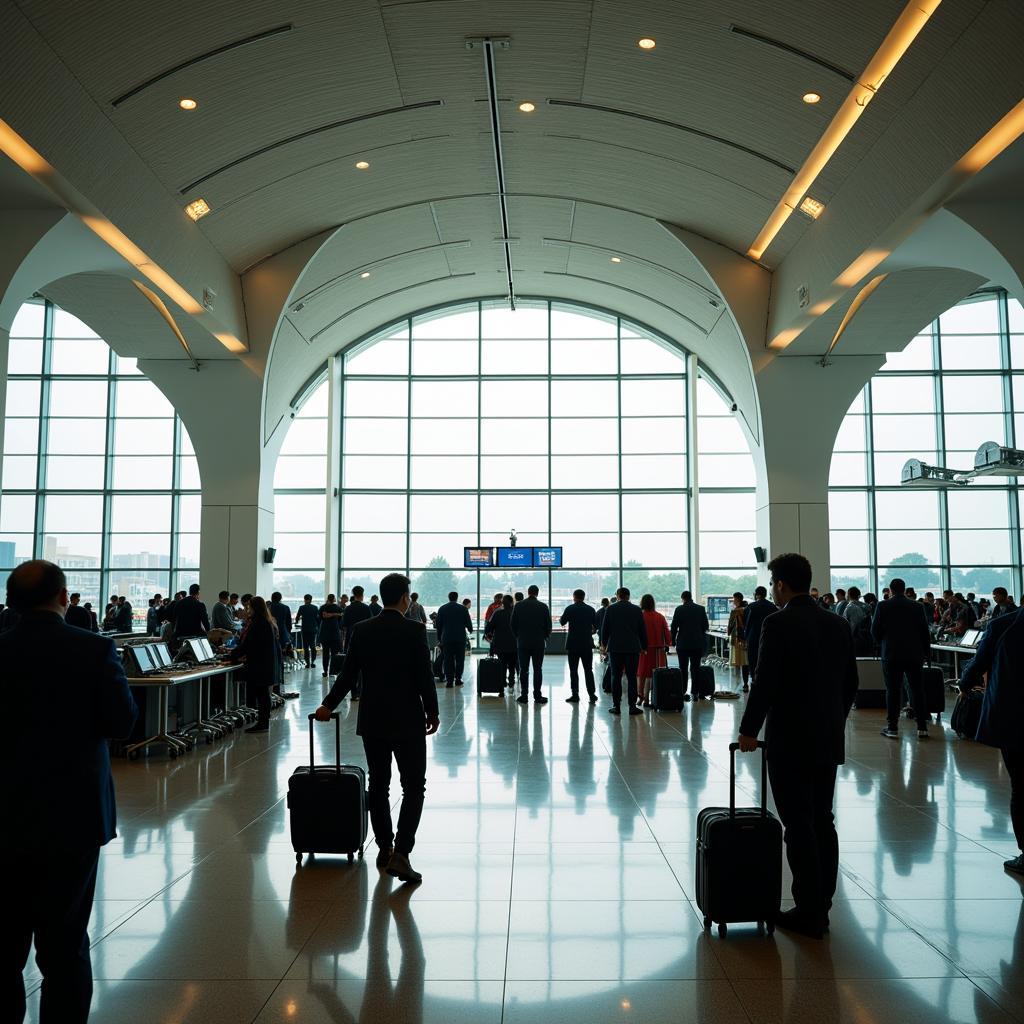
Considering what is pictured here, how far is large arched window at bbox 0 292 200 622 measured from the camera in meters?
25.0

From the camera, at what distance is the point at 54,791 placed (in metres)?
A: 2.94

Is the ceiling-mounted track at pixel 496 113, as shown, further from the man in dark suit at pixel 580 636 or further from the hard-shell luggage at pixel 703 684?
the hard-shell luggage at pixel 703 684

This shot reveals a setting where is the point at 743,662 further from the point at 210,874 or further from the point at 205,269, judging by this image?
the point at 210,874

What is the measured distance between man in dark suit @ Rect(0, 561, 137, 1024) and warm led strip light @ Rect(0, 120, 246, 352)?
7.75 meters

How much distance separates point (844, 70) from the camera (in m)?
10.6

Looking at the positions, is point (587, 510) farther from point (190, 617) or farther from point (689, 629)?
point (190, 617)

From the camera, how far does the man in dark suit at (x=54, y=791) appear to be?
2.89 meters

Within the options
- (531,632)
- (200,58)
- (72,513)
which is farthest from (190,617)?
(72,513)

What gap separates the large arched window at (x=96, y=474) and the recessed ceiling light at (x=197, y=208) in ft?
37.9

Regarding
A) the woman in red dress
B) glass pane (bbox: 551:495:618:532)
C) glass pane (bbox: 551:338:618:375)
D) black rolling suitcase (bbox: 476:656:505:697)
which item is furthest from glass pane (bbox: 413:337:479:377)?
the woman in red dress

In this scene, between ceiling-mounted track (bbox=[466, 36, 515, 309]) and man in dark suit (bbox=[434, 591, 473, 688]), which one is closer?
ceiling-mounted track (bbox=[466, 36, 515, 309])

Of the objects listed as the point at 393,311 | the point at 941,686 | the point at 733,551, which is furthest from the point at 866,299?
the point at 393,311

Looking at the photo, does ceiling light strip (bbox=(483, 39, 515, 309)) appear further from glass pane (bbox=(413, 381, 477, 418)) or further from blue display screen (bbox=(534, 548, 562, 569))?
blue display screen (bbox=(534, 548, 562, 569))

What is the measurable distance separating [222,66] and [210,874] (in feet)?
30.5
